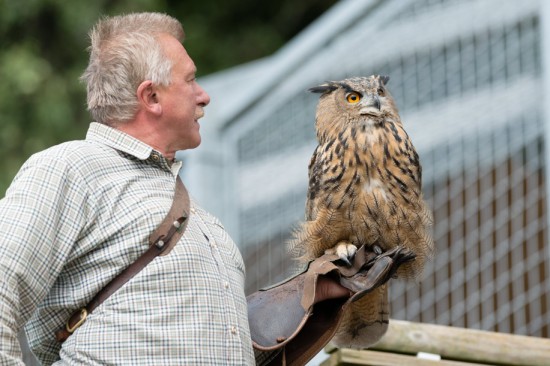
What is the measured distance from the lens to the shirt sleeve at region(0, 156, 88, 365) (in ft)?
9.86

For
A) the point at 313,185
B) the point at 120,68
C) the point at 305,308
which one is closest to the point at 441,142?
the point at 313,185

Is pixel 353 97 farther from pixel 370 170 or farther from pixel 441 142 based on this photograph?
pixel 441 142

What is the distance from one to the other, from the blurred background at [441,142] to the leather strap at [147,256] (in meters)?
2.18

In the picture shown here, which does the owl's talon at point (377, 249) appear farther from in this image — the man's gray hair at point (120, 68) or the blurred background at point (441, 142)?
the blurred background at point (441, 142)

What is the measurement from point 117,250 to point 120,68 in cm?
49

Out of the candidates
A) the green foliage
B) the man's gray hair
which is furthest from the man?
the green foliage

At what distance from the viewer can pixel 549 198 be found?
5.03 m

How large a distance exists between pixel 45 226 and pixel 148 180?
1.10ft

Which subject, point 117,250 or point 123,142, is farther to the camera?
point 123,142

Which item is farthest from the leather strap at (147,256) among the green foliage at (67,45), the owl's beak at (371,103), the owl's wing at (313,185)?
the green foliage at (67,45)

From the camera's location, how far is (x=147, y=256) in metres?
3.19

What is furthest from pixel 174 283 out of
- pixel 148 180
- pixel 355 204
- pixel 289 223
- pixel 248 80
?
pixel 248 80

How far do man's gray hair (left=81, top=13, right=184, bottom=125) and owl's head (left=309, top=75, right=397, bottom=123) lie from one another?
A: 862 millimetres

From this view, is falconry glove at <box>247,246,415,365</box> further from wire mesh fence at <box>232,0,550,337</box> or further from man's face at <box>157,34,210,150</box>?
wire mesh fence at <box>232,0,550,337</box>
